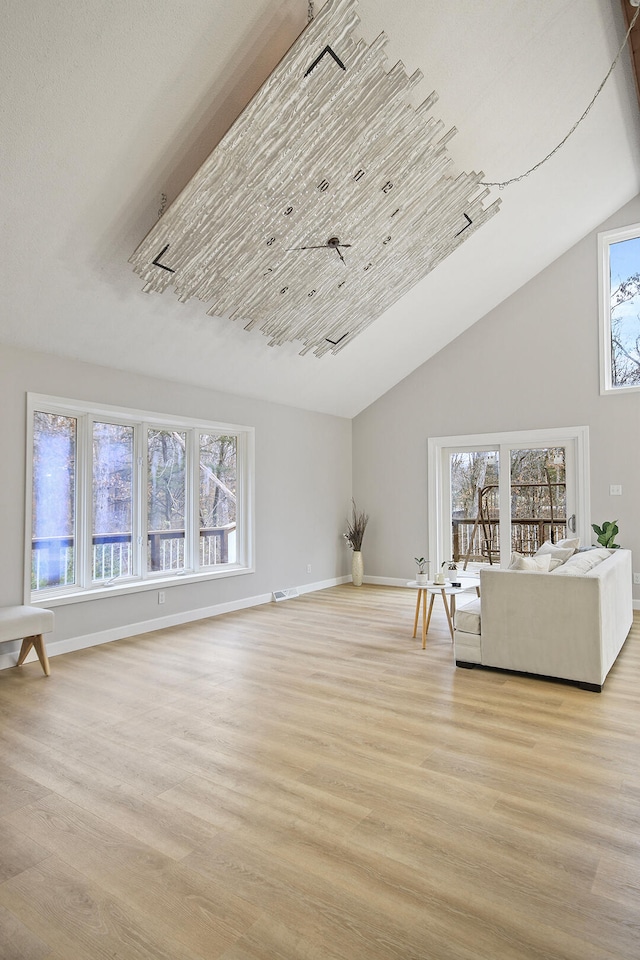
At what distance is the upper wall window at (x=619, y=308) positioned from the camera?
632cm

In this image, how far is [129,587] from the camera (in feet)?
16.8

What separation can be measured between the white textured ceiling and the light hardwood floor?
2.81 metres

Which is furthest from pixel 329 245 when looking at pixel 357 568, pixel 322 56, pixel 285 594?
pixel 357 568

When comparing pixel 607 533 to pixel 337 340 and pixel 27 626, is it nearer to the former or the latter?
pixel 337 340

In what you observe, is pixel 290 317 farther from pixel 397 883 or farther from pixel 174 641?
pixel 397 883

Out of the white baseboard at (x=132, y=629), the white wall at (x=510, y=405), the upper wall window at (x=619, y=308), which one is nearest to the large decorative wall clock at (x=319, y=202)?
the white wall at (x=510, y=405)

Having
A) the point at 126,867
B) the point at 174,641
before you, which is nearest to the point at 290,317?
the point at 174,641

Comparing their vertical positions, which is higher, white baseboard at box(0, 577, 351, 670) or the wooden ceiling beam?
the wooden ceiling beam

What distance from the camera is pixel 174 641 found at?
490 cm

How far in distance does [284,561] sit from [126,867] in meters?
5.10

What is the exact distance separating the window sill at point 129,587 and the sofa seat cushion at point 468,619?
2762 mm

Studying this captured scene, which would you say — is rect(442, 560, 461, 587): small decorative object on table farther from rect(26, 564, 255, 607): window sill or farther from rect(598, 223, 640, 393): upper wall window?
rect(598, 223, 640, 393): upper wall window

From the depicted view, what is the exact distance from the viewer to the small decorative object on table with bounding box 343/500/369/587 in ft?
25.9

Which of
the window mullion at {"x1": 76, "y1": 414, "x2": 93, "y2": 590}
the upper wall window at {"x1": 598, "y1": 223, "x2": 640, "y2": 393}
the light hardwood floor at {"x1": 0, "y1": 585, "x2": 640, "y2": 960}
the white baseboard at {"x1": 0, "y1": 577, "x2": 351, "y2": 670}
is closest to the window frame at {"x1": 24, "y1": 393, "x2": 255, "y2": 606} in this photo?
the window mullion at {"x1": 76, "y1": 414, "x2": 93, "y2": 590}
